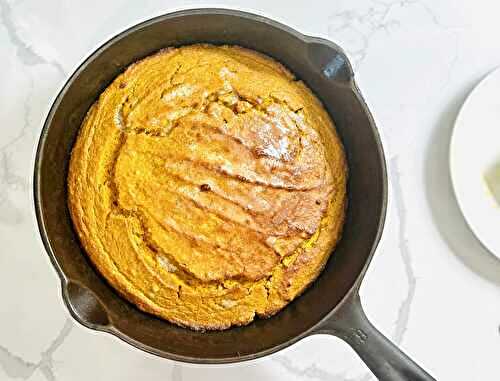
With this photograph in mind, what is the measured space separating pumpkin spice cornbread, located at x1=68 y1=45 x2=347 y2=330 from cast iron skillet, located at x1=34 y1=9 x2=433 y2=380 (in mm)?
32

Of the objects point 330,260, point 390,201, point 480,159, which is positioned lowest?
point 330,260

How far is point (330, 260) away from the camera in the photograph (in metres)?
1.50

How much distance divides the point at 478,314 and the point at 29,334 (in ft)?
3.97

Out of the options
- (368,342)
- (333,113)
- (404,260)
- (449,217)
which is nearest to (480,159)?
(449,217)

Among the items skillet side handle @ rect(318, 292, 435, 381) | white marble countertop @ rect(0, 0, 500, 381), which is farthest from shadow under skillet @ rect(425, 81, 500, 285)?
skillet side handle @ rect(318, 292, 435, 381)

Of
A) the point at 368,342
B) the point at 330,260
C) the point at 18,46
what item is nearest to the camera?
the point at 368,342

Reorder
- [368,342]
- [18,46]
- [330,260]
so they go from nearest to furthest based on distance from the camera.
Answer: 1. [368,342]
2. [330,260]
3. [18,46]

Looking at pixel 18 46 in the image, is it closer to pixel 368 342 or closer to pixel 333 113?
pixel 333 113

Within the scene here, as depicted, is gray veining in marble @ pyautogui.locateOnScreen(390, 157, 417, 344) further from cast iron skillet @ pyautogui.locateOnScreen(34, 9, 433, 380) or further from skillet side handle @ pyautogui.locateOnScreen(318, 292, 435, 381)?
skillet side handle @ pyautogui.locateOnScreen(318, 292, 435, 381)

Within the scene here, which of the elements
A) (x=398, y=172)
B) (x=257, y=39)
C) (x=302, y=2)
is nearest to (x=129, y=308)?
(x=257, y=39)

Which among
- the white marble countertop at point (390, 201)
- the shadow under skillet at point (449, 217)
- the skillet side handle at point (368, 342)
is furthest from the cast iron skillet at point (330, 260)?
the shadow under skillet at point (449, 217)

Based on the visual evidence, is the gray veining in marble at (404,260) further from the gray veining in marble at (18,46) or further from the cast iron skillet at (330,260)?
the gray veining in marble at (18,46)

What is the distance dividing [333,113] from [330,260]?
1.14 feet

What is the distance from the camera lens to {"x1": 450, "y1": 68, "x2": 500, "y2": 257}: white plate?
1.72 m
